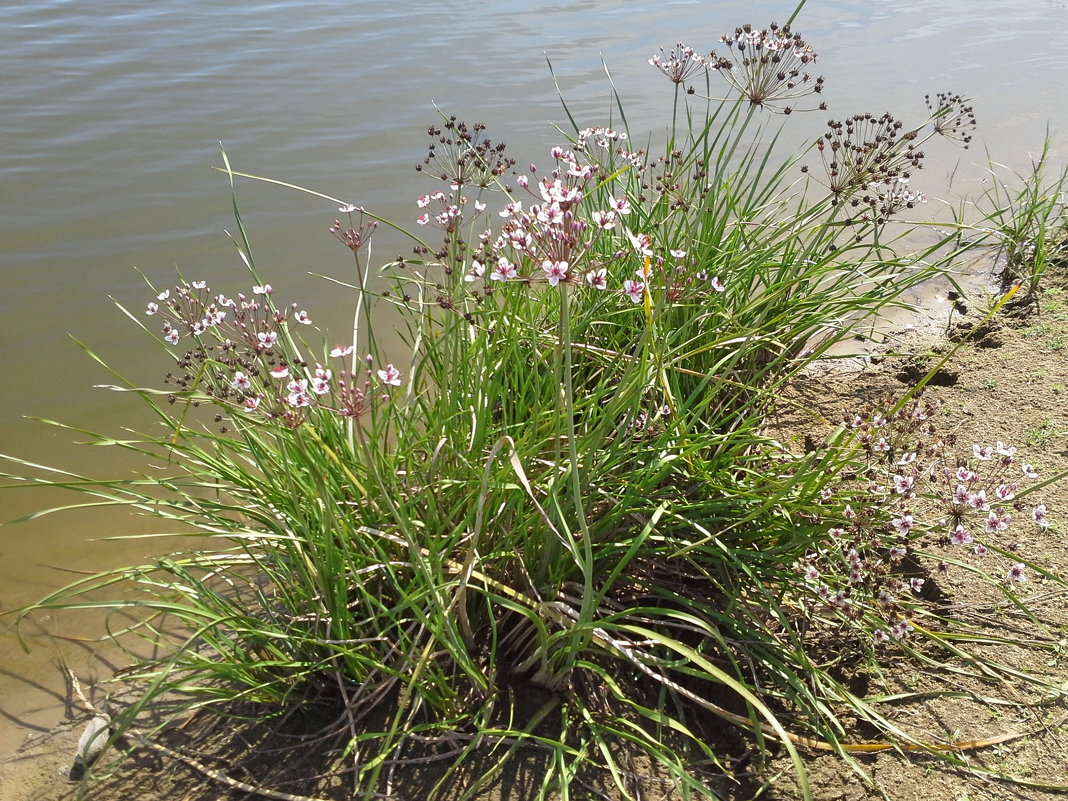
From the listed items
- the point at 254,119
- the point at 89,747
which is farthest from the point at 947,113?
the point at 254,119

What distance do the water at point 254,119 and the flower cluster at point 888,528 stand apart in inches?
101

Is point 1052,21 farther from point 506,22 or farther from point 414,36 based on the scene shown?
point 414,36

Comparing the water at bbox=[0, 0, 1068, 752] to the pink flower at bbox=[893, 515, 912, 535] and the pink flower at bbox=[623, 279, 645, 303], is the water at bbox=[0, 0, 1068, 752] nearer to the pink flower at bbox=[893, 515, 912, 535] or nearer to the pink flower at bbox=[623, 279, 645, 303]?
the pink flower at bbox=[623, 279, 645, 303]

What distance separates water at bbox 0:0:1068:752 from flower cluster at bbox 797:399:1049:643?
257 centimetres

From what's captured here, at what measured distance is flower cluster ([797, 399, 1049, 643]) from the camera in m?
2.66

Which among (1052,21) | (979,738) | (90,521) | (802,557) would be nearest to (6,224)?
(90,521)

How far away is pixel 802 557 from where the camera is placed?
2.91 metres

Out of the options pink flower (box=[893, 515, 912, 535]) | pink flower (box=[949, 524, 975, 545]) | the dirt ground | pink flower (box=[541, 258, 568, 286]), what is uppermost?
pink flower (box=[541, 258, 568, 286])

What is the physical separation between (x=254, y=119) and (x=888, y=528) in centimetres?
643

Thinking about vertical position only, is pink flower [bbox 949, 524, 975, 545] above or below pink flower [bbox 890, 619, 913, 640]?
above

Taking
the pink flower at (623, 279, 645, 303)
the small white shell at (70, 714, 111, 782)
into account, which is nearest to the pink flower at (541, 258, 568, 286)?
the pink flower at (623, 279, 645, 303)

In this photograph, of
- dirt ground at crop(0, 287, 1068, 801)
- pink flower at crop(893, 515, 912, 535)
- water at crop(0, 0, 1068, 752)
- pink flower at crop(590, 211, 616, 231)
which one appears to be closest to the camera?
pink flower at crop(590, 211, 616, 231)

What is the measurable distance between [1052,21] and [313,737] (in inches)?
495

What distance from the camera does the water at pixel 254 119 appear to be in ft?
15.1
